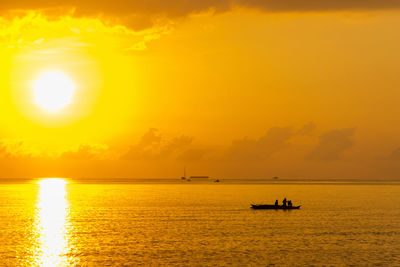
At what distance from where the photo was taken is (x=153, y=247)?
82062 mm

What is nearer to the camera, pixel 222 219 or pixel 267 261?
pixel 267 261

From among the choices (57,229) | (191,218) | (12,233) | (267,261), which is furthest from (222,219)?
(267,261)

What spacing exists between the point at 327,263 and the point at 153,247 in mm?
26471

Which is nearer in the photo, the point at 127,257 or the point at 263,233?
the point at 127,257

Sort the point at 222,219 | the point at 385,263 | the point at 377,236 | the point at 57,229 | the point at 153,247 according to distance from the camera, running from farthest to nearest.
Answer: the point at 222,219 < the point at 57,229 < the point at 377,236 < the point at 153,247 < the point at 385,263

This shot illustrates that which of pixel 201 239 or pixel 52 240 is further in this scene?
pixel 52 240

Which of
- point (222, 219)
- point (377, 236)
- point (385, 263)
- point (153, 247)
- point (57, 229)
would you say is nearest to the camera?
point (385, 263)

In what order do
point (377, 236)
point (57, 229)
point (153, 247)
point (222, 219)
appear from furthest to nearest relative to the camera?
point (222, 219) → point (57, 229) → point (377, 236) → point (153, 247)

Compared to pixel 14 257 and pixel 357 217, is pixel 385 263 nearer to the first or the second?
pixel 14 257

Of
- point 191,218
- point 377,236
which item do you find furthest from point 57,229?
point 377,236

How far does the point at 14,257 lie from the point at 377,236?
5994 cm

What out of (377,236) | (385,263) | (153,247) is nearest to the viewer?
(385,263)

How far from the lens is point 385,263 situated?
6938 cm

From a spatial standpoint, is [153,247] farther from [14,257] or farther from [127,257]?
[14,257]
